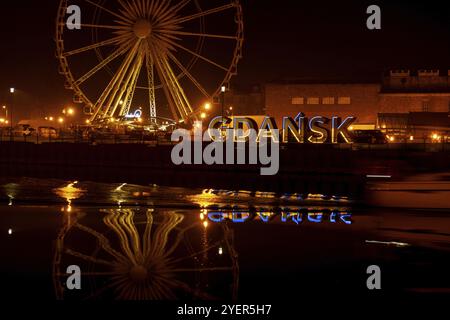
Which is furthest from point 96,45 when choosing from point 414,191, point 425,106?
point 425,106

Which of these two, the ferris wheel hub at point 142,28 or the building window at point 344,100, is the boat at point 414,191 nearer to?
the ferris wheel hub at point 142,28

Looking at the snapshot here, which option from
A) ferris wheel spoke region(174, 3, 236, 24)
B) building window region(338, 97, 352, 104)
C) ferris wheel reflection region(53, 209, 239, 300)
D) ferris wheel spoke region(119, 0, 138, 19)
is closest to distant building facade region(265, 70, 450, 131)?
building window region(338, 97, 352, 104)

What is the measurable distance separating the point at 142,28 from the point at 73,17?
17.9 feet

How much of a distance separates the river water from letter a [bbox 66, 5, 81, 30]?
28.5 m

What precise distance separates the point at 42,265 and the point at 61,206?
8.17m

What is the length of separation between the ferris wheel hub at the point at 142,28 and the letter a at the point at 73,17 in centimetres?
450

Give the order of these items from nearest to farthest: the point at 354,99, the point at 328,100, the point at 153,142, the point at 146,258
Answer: the point at 146,258 → the point at 153,142 → the point at 354,99 → the point at 328,100

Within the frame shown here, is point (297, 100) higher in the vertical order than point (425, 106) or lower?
higher

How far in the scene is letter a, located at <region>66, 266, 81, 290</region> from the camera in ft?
30.5

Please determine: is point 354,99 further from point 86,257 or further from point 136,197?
point 86,257

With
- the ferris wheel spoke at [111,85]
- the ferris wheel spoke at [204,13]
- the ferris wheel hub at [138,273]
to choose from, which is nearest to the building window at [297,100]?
the ferris wheel spoke at [204,13]

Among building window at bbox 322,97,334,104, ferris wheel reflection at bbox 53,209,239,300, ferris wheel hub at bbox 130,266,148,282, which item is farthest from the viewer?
building window at bbox 322,97,334,104

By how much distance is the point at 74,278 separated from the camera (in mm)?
9727

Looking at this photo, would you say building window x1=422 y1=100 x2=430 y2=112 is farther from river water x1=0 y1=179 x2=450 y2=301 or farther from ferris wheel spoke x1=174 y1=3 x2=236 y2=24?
river water x1=0 y1=179 x2=450 y2=301
